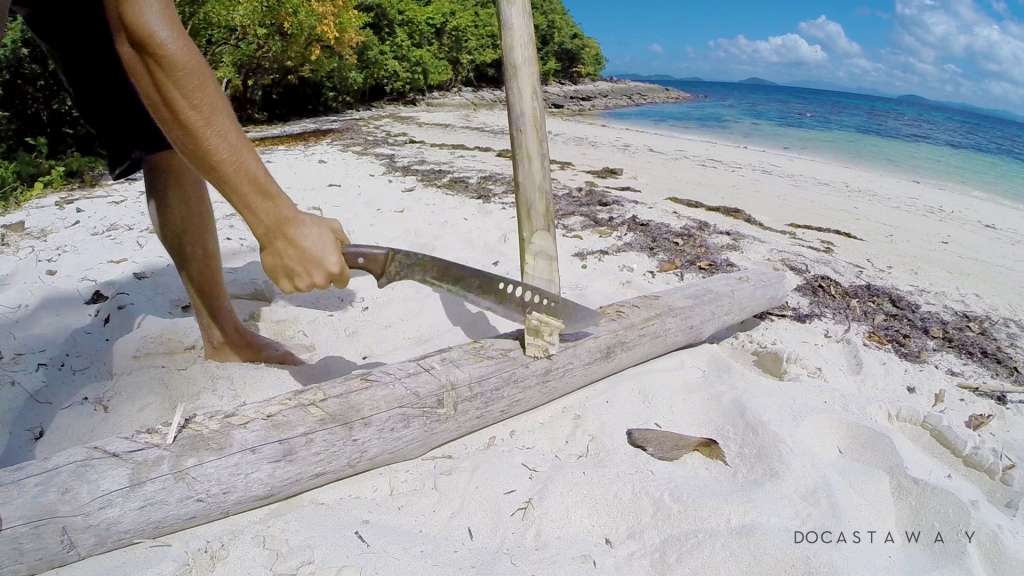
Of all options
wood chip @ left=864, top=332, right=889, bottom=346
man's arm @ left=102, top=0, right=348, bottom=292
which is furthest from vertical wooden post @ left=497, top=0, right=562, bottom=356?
wood chip @ left=864, top=332, right=889, bottom=346

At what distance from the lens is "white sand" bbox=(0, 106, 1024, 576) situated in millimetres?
1499

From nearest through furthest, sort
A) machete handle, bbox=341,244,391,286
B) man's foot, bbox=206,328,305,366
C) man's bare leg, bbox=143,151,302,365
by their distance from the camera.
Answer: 1. machete handle, bbox=341,244,391,286
2. man's bare leg, bbox=143,151,302,365
3. man's foot, bbox=206,328,305,366

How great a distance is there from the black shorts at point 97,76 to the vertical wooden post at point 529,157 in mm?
1175

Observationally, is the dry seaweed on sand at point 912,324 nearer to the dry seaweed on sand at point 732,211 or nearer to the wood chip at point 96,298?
the dry seaweed on sand at point 732,211

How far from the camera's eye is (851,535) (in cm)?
160

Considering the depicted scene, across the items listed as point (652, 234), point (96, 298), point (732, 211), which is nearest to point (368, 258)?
point (96, 298)

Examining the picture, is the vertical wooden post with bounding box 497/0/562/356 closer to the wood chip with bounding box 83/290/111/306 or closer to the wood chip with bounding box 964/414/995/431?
the wood chip with bounding box 964/414/995/431

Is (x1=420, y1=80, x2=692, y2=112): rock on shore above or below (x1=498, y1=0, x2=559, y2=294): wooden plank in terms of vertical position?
above

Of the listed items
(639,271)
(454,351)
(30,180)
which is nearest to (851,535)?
(454,351)

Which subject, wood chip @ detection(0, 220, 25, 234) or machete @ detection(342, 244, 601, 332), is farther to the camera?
wood chip @ detection(0, 220, 25, 234)

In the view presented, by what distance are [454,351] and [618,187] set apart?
14.3 feet

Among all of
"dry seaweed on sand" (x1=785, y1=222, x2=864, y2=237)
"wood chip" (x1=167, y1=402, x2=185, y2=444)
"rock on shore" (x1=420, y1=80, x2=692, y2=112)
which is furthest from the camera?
"rock on shore" (x1=420, y1=80, x2=692, y2=112)

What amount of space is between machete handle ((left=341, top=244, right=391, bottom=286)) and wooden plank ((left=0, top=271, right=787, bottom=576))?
13.1 inches

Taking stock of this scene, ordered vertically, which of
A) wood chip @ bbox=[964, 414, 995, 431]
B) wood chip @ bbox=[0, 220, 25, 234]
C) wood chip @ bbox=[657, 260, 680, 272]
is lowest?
wood chip @ bbox=[964, 414, 995, 431]
